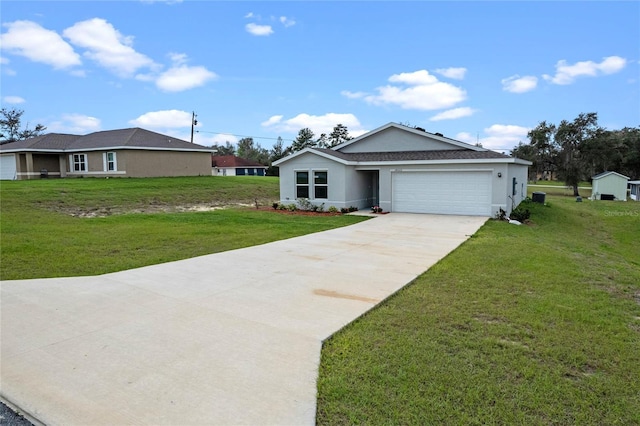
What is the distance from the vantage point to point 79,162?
31141 mm

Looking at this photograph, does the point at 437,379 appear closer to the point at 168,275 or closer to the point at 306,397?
the point at 306,397

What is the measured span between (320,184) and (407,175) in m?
4.22

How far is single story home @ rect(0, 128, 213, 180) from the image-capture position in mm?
29375

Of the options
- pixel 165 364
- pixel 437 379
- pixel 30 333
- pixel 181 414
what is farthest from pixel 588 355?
pixel 30 333

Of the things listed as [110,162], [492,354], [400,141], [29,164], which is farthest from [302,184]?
[29,164]

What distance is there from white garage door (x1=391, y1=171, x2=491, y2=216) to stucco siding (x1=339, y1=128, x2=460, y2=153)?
2.98 meters

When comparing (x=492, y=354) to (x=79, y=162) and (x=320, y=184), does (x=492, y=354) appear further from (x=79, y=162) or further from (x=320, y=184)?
(x=79, y=162)

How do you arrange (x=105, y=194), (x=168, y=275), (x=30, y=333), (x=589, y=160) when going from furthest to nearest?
(x=589, y=160)
(x=105, y=194)
(x=168, y=275)
(x=30, y=333)

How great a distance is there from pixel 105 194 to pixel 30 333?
60.6 feet

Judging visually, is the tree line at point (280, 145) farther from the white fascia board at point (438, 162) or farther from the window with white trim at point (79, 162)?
the window with white trim at point (79, 162)

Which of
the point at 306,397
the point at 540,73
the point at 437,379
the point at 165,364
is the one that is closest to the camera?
the point at 306,397

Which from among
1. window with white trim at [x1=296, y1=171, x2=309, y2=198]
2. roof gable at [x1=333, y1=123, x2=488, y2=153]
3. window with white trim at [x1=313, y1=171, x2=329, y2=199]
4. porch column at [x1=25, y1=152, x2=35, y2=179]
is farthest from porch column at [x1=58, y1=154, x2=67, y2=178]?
roof gable at [x1=333, y1=123, x2=488, y2=153]

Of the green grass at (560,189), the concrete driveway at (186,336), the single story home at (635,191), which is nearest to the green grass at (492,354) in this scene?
the concrete driveway at (186,336)

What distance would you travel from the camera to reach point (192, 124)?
47.9 meters
